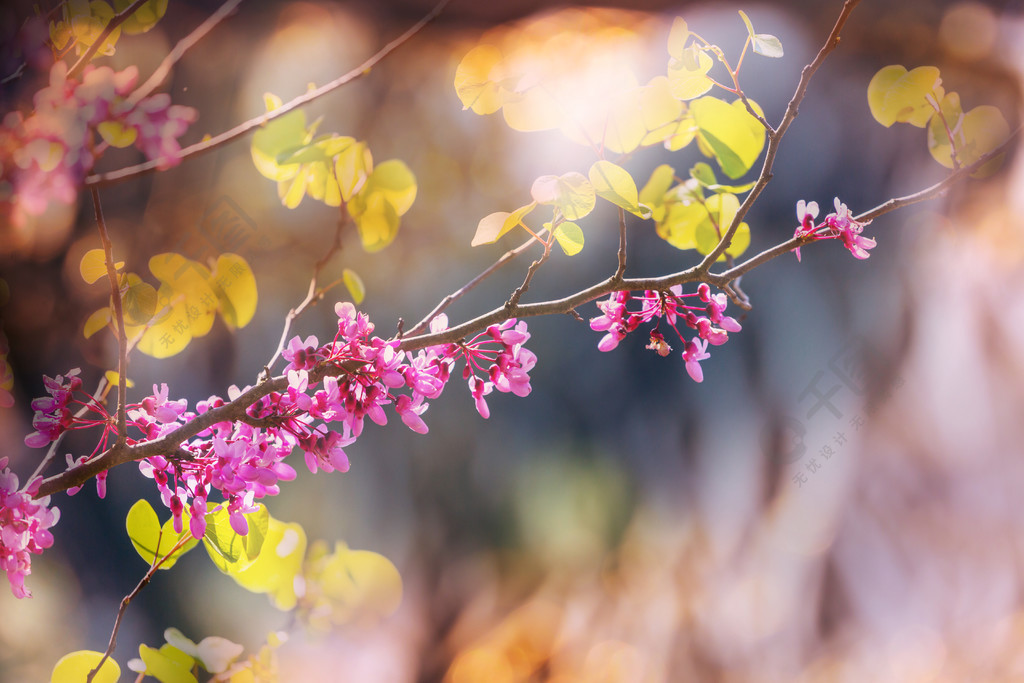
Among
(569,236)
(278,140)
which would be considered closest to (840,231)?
(569,236)

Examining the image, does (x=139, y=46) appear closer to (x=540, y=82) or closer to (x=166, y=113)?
(x=166, y=113)

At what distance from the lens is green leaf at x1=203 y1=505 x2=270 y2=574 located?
473 millimetres

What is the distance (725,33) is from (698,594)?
0.69m

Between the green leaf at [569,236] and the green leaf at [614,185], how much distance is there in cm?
4

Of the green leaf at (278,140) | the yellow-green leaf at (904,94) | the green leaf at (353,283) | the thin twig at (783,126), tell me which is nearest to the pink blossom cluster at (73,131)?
the green leaf at (278,140)

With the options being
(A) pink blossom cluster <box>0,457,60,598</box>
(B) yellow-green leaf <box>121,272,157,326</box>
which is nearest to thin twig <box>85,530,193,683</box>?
(A) pink blossom cluster <box>0,457,60,598</box>

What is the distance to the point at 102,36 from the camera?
1.45ft

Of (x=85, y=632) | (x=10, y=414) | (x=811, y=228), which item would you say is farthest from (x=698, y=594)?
(x=10, y=414)

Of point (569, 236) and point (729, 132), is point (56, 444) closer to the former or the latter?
point (569, 236)

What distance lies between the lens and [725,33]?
645mm

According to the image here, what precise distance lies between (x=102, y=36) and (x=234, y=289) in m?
0.26

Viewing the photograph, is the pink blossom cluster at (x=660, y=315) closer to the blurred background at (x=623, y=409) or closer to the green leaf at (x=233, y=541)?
the blurred background at (x=623, y=409)

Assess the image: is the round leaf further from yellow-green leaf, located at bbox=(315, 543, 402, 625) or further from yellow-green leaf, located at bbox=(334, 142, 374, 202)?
yellow-green leaf, located at bbox=(315, 543, 402, 625)

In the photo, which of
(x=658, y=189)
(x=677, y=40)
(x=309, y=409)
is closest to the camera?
(x=309, y=409)
